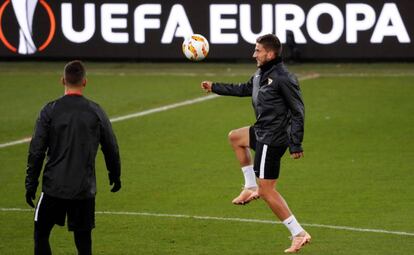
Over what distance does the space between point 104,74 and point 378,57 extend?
6635mm

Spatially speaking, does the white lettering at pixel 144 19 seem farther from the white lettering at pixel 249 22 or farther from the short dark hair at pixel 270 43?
the short dark hair at pixel 270 43

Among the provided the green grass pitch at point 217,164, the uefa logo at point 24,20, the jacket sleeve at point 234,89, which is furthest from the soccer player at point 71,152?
the uefa logo at point 24,20

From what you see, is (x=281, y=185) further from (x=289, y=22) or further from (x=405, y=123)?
(x=289, y=22)

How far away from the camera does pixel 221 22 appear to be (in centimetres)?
2888

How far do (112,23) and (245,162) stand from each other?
15996 mm

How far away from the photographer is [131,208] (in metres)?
15.3

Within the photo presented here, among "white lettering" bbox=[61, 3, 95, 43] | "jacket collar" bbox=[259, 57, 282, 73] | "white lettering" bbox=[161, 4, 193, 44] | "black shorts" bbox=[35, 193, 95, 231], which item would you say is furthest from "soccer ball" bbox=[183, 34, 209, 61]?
"white lettering" bbox=[61, 3, 95, 43]

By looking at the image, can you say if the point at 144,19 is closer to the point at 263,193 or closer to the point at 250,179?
the point at 250,179

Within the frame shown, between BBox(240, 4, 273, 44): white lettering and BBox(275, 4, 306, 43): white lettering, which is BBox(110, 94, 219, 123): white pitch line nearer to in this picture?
BBox(240, 4, 273, 44): white lettering

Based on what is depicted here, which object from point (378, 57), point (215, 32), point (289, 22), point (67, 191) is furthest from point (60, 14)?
point (67, 191)

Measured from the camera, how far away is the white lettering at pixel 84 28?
29.1m

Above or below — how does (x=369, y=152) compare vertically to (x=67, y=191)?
below

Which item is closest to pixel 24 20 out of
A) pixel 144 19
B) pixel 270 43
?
pixel 144 19

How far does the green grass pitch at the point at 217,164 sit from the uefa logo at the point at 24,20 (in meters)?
0.64
